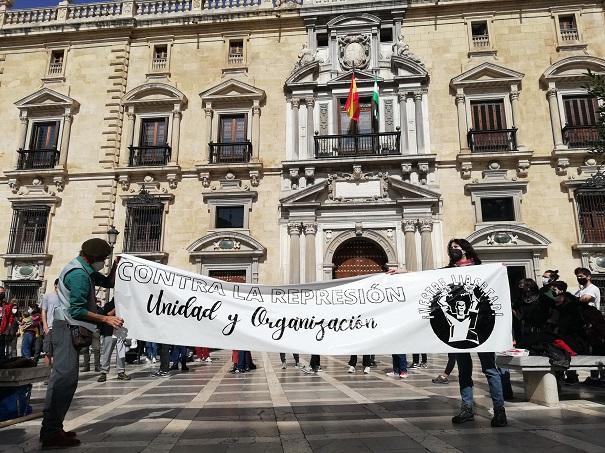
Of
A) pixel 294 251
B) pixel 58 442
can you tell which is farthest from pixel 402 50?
pixel 58 442

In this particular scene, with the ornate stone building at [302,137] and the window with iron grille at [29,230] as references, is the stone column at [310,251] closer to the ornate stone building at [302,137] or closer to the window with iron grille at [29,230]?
the ornate stone building at [302,137]

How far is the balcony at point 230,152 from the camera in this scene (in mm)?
17625

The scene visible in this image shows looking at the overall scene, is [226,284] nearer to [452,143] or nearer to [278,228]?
[278,228]

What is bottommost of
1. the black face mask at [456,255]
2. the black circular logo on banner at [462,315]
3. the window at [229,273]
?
the black circular logo on banner at [462,315]

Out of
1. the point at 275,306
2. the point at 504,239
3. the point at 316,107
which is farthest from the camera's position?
the point at 316,107

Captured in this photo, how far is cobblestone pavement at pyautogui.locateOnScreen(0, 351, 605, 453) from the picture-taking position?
12.6 ft

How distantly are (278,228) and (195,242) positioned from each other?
10.5ft

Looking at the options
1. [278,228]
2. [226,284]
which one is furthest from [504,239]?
[226,284]

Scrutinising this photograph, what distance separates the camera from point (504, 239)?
1561 cm

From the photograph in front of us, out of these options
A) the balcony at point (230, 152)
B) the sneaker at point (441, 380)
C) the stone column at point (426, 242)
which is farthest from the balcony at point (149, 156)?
the sneaker at point (441, 380)

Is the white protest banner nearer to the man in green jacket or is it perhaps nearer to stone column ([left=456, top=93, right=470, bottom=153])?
the man in green jacket

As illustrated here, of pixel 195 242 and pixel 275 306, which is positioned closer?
pixel 275 306

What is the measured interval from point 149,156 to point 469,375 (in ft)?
53.2

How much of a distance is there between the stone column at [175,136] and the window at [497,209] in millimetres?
12152
